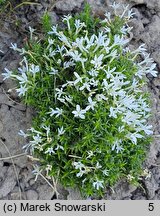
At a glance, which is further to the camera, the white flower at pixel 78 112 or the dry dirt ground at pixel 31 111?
the dry dirt ground at pixel 31 111

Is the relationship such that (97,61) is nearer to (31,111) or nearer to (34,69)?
(34,69)

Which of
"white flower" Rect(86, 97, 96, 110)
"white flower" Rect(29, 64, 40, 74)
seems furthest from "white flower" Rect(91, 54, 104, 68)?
"white flower" Rect(29, 64, 40, 74)

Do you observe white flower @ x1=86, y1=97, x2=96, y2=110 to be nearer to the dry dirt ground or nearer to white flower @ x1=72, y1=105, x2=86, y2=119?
white flower @ x1=72, y1=105, x2=86, y2=119

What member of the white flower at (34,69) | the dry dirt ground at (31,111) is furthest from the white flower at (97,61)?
the dry dirt ground at (31,111)

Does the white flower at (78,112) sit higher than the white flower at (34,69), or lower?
lower

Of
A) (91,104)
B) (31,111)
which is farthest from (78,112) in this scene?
(31,111)

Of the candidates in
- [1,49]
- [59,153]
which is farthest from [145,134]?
[1,49]

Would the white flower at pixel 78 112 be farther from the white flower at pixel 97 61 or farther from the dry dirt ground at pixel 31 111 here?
the dry dirt ground at pixel 31 111

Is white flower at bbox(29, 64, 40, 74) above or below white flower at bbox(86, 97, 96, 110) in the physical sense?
above

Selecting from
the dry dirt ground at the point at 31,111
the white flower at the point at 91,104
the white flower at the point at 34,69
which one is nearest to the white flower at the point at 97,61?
the white flower at the point at 91,104
